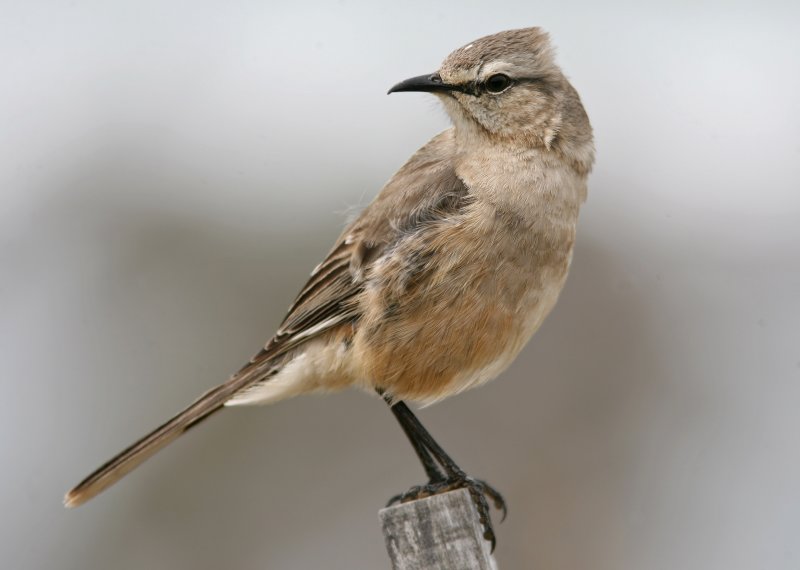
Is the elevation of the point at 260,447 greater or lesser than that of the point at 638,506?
greater

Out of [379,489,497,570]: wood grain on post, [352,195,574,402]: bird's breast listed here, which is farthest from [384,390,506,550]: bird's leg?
[379,489,497,570]: wood grain on post

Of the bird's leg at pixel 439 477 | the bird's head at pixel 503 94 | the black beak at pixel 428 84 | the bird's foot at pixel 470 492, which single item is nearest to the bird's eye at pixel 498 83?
the bird's head at pixel 503 94

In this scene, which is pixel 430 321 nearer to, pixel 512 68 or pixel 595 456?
pixel 512 68

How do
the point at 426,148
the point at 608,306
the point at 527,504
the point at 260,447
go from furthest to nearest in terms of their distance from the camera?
the point at 608,306, the point at 260,447, the point at 527,504, the point at 426,148

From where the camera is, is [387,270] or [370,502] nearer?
[387,270]

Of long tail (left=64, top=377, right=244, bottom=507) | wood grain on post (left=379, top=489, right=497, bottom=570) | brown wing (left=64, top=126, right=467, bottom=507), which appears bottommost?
wood grain on post (left=379, top=489, right=497, bottom=570)

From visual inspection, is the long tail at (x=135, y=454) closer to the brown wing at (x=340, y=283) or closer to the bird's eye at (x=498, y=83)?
the brown wing at (x=340, y=283)

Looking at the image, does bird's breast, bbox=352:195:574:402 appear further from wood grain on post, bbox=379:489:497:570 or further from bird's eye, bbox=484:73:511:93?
wood grain on post, bbox=379:489:497:570

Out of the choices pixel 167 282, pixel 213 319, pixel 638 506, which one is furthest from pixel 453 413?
pixel 167 282
